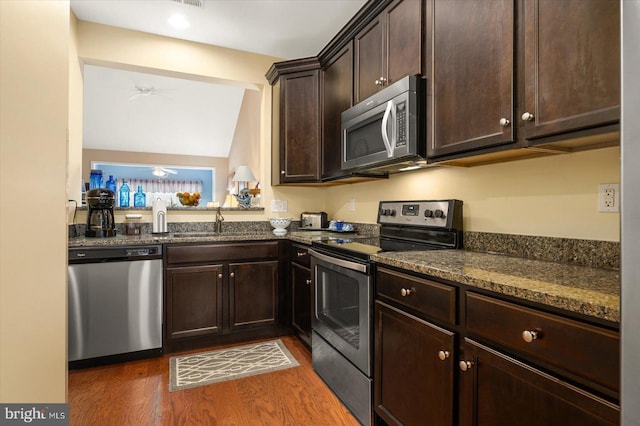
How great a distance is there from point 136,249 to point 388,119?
1.97m

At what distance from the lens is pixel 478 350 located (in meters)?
1.11

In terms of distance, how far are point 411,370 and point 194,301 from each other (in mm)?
1818

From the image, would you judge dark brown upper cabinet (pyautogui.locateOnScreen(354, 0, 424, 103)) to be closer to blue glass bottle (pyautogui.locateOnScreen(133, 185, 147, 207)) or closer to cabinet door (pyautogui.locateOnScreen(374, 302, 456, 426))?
cabinet door (pyautogui.locateOnScreen(374, 302, 456, 426))

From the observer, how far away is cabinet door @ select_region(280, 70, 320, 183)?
9.61ft

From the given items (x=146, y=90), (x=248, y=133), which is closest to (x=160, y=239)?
(x=146, y=90)

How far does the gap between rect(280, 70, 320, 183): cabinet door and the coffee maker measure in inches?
56.1

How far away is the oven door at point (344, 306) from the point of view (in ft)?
5.56

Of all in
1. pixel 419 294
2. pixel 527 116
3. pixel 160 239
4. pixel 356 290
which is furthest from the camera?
pixel 160 239

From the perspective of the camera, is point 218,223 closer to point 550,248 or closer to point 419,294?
point 419,294

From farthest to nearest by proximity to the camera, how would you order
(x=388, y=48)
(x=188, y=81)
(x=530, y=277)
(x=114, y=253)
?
(x=188, y=81) < (x=114, y=253) < (x=388, y=48) < (x=530, y=277)

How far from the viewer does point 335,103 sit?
268 cm

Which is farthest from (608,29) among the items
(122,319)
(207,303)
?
(122,319)

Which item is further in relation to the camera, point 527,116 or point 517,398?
point 527,116

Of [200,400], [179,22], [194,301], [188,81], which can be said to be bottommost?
[200,400]
